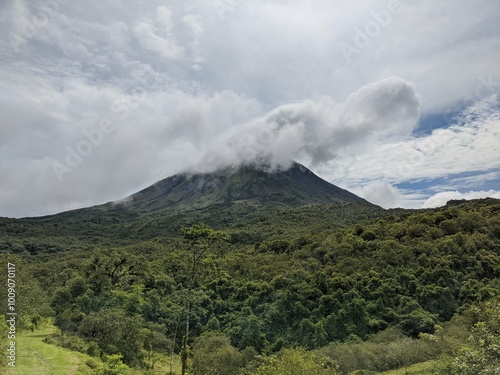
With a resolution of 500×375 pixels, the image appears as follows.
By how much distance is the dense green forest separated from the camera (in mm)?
25859

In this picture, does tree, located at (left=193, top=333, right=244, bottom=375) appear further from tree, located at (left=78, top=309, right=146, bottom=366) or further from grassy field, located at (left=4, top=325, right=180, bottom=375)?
grassy field, located at (left=4, top=325, right=180, bottom=375)

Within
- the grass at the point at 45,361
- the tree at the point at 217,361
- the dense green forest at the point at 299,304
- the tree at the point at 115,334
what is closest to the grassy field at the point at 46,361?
the grass at the point at 45,361

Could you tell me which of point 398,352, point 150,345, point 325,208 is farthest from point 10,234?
point 398,352

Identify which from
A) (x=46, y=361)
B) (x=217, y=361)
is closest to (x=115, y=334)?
(x=217, y=361)

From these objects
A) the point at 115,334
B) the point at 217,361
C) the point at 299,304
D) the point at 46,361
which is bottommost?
the point at 217,361

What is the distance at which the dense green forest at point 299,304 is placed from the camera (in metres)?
25.9

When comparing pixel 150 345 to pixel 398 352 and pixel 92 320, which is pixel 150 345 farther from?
pixel 398 352

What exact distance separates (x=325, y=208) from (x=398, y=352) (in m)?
119

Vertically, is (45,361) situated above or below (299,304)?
above

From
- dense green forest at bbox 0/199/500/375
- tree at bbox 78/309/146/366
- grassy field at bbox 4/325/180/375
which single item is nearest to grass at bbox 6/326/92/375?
grassy field at bbox 4/325/180/375

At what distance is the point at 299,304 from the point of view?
3934cm

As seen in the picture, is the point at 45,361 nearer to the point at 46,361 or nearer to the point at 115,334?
the point at 46,361

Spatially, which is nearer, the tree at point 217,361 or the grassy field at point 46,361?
the grassy field at point 46,361

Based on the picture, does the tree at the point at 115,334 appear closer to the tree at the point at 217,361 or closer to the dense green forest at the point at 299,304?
the dense green forest at the point at 299,304
